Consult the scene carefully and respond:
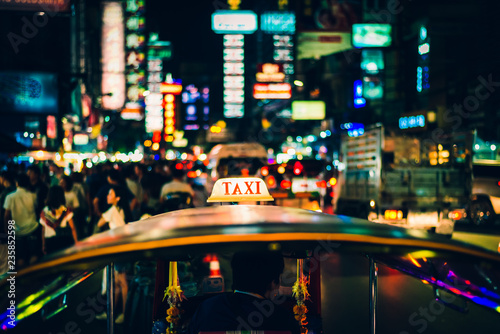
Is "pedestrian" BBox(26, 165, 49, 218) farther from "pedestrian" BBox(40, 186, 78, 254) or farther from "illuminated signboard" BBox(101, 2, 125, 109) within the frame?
"illuminated signboard" BBox(101, 2, 125, 109)

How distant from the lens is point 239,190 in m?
7.20

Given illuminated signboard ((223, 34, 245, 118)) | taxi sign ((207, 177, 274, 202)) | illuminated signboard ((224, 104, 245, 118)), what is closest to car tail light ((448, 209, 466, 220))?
taxi sign ((207, 177, 274, 202))

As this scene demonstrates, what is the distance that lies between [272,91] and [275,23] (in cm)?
856

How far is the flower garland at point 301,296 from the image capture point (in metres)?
3.96

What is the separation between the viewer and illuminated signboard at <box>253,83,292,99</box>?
38.1 m

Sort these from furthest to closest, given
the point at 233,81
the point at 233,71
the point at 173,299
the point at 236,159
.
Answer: the point at 233,81, the point at 233,71, the point at 236,159, the point at 173,299

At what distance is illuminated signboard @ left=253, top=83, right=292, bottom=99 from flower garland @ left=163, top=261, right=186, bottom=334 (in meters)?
34.5

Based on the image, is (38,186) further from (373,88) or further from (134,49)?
(134,49)

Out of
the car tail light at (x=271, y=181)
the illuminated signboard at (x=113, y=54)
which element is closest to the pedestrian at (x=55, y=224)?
the car tail light at (x=271, y=181)

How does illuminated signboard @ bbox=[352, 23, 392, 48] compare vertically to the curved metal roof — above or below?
above

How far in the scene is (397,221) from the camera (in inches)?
579

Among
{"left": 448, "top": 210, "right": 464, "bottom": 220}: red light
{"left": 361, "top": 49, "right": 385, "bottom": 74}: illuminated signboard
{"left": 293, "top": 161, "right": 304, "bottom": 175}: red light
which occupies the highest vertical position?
{"left": 361, "top": 49, "right": 385, "bottom": 74}: illuminated signboard

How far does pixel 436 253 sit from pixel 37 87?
74.9 ft

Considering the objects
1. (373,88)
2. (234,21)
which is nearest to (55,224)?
(234,21)
